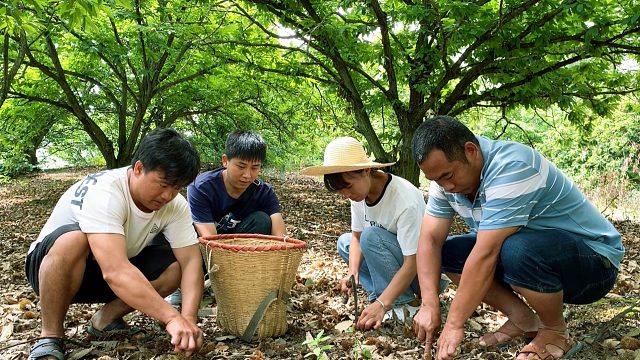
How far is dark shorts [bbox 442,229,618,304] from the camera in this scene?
219 cm

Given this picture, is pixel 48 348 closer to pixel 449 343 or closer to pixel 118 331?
pixel 118 331

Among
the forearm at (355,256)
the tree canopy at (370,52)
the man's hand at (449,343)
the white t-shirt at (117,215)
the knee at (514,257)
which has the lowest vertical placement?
the man's hand at (449,343)

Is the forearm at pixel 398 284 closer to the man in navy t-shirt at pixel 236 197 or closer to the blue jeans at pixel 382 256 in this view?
the blue jeans at pixel 382 256

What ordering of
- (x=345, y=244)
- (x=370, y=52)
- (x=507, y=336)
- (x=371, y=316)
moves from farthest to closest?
(x=370, y=52) < (x=345, y=244) < (x=371, y=316) < (x=507, y=336)

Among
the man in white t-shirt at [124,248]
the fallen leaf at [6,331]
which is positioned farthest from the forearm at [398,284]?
the fallen leaf at [6,331]

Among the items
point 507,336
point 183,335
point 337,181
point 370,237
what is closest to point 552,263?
point 507,336

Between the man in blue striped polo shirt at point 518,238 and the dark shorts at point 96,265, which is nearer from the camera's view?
the man in blue striped polo shirt at point 518,238

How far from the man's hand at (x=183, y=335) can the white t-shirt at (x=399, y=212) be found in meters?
1.19

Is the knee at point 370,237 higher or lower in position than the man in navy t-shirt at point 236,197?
lower

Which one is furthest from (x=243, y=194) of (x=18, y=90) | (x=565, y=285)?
(x=18, y=90)

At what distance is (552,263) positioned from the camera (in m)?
2.22

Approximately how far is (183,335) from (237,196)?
4.67ft

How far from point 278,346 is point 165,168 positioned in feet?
3.39

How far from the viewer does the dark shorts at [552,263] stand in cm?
219
